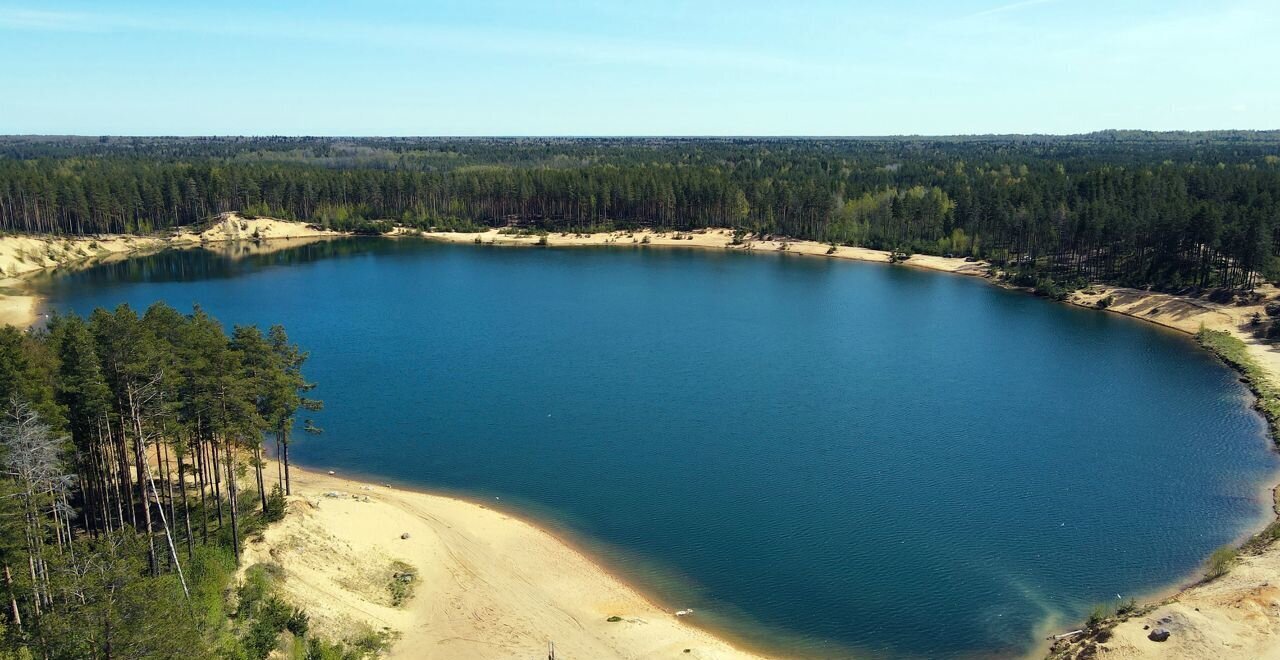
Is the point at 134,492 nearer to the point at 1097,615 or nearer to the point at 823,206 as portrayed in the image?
the point at 1097,615

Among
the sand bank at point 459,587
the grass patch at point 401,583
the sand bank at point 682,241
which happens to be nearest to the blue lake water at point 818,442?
the sand bank at point 459,587

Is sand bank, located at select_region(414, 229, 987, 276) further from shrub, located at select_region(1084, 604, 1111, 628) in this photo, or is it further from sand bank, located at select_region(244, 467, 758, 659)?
sand bank, located at select_region(244, 467, 758, 659)

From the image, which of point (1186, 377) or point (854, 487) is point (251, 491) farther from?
point (1186, 377)

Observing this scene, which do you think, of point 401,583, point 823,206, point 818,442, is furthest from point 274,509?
point 823,206

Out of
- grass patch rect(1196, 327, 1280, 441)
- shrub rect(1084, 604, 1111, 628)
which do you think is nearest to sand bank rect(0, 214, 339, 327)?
shrub rect(1084, 604, 1111, 628)

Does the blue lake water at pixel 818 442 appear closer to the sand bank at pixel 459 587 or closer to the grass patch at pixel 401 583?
the sand bank at pixel 459 587

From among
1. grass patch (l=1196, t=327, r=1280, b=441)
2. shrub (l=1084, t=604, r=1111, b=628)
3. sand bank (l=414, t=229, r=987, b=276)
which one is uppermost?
sand bank (l=414, t=229, r=987, b=276)
